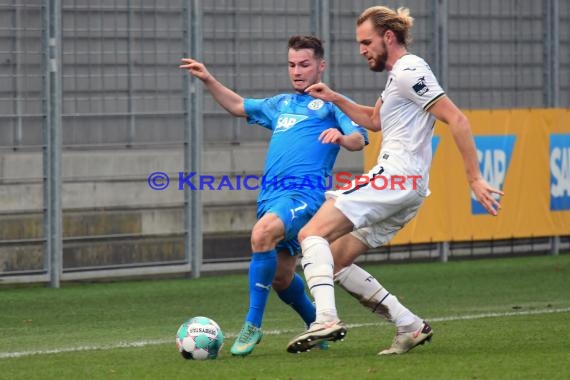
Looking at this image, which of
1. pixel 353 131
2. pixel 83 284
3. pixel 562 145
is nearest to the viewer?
pixel 353 131

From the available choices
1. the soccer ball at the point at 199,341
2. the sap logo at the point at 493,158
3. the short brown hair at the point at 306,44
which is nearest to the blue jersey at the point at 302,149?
the short brown hair at the point at 306,44

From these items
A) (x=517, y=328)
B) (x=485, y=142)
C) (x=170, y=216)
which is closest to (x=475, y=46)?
(x=485, y=142)

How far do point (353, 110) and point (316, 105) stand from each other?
0.58 metres

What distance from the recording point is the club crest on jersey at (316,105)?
870 cm

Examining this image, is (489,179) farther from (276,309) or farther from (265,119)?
(265,119)

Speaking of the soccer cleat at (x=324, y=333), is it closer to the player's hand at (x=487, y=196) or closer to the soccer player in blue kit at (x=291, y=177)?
the soccer player in blue kit at (x=291, y=177)

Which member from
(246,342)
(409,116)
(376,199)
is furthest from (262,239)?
(409,116)

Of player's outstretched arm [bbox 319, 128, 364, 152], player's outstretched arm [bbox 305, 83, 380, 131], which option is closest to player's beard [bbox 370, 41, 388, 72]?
player's outstretched arm [bbox 305, 83, 380, 131]

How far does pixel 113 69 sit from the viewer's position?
47.5 feet

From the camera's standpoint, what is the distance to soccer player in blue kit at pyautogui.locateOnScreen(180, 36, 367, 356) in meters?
8.21

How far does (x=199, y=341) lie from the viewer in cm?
793

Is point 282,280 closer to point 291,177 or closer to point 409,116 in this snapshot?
point 291,177

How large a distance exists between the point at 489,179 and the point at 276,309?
525 centimetres

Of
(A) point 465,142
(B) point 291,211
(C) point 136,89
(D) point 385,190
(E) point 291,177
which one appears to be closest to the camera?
(A) point 465,142
